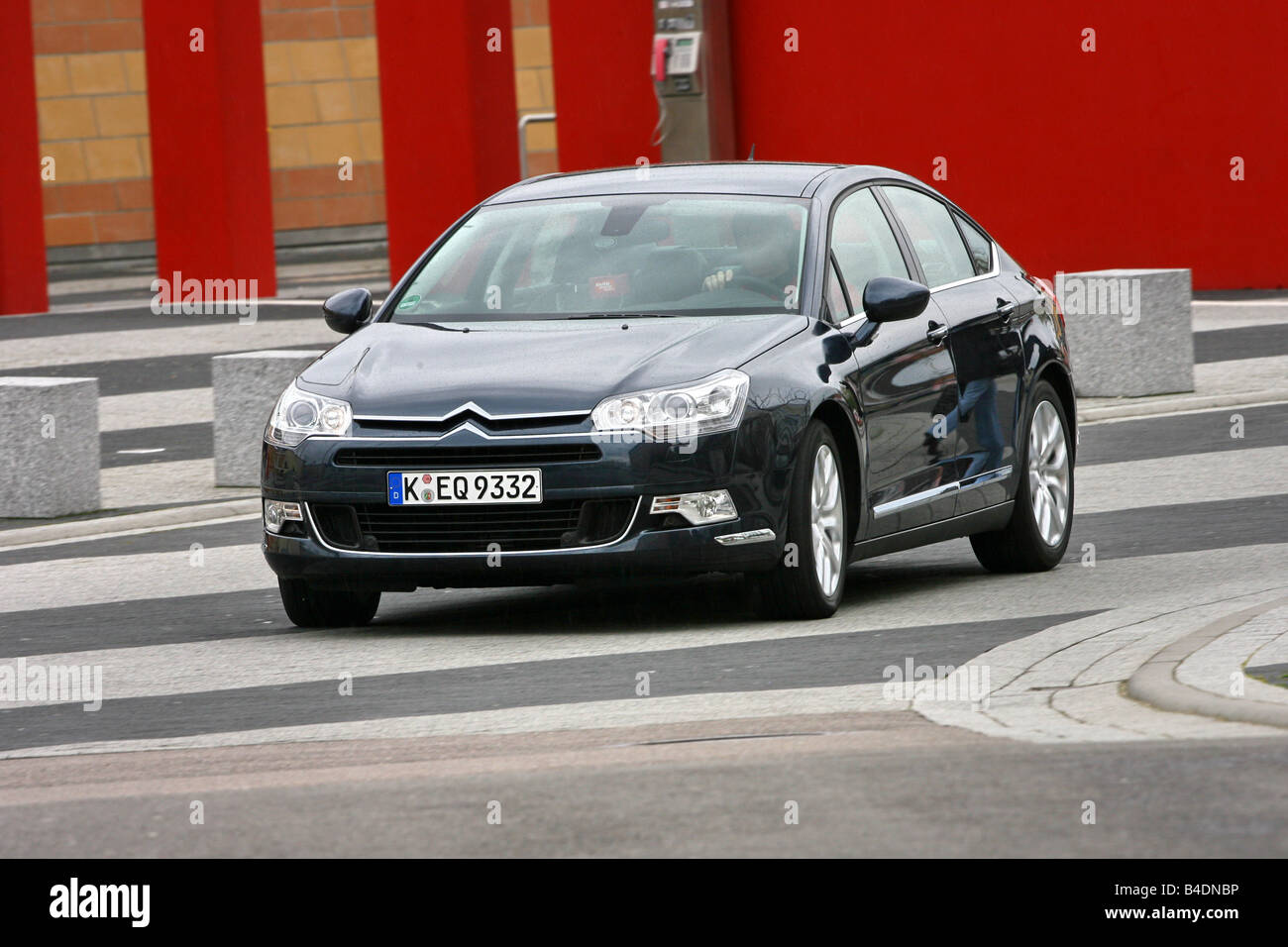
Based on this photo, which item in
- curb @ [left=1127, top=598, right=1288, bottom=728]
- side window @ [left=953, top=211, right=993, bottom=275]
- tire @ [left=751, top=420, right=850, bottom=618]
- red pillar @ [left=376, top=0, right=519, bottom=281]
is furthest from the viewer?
red pillar @ [left=376, top=0, right=519, bottom=281]

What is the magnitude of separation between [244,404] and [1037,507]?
486 cm

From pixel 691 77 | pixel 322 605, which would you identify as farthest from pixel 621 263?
pixel 691 77

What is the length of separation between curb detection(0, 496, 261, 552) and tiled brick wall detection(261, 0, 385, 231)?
902 inches

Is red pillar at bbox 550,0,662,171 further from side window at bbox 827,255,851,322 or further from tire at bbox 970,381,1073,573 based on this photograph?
side window at bbox 827,255,851,322

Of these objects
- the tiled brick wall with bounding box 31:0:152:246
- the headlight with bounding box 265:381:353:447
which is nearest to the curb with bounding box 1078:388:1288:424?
the headlight with bounding box 265:381:353:447

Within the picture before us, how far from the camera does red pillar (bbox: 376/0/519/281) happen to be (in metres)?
22.8

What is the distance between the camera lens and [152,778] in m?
6.15

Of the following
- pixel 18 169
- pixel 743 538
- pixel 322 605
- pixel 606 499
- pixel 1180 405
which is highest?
pixel 18 169

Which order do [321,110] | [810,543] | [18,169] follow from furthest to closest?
[321,110] → [18,169] → [810,543]

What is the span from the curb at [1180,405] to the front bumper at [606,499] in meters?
6.90

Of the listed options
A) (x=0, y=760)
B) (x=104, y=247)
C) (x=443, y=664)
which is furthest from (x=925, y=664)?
(x=104, y=247)

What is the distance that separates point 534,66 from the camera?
3559 centimetres

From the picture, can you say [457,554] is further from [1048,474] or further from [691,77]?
[691,77]

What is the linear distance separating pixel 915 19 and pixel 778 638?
1542cm
